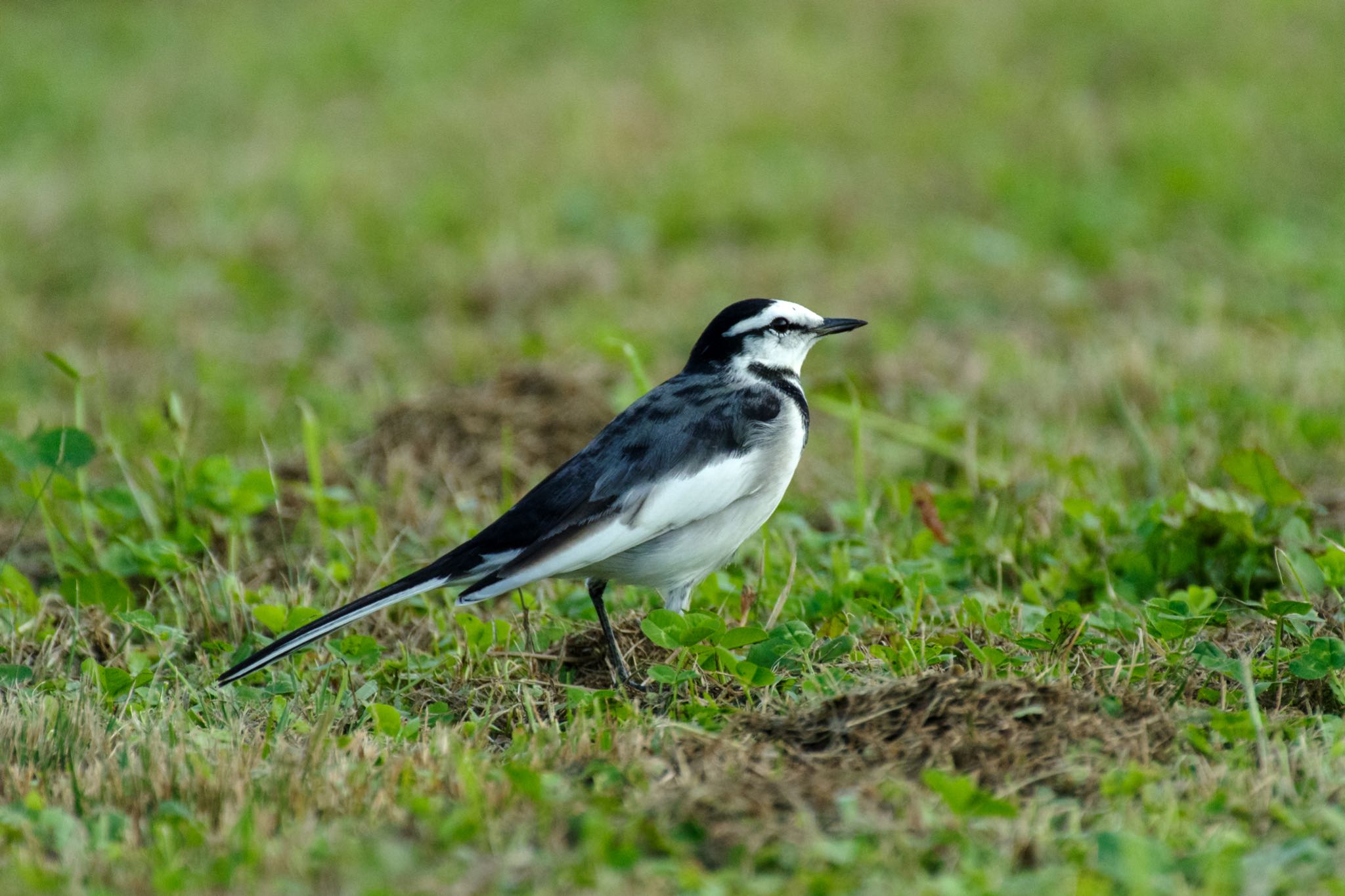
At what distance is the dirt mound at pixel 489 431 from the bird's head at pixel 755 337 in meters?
1.47

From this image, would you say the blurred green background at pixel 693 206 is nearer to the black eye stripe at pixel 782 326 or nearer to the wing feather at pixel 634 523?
the black eye stripe at pixel 782 326

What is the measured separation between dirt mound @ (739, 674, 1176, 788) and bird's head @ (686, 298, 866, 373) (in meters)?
1.63

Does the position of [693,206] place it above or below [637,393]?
above

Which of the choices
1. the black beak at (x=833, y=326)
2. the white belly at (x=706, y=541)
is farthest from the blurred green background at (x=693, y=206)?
the white belly at (x=706, y=541)

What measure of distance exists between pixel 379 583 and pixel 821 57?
9.65 meters

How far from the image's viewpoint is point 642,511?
4.36m

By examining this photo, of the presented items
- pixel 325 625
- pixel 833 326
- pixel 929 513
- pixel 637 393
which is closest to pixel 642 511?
pixel 325 625

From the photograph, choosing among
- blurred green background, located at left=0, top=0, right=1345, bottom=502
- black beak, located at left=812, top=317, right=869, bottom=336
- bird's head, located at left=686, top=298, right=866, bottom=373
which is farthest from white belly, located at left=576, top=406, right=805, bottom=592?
blurred green background, located at left=0, top=0, right=1345, bottom=502

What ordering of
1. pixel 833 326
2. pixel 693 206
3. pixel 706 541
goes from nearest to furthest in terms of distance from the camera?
pixel 706 541
pixel 833 326
pixel 693 206

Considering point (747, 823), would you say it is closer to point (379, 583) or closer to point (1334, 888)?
point (1334, 888)

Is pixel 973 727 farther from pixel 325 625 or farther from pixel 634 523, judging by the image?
pixel 325 625

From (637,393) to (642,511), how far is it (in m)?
2.72

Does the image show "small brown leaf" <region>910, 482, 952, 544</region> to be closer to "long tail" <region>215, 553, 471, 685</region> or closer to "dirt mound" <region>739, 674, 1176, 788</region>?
"dirt mound" <region>739, 674, 1176, 788</region>

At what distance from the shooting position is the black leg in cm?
431
